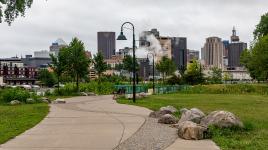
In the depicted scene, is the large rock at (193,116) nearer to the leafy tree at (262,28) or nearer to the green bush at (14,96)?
the green bush at (14,96)

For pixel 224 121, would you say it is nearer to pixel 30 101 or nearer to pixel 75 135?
pixel 75 135

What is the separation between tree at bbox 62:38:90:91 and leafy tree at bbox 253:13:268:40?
48.9 meters

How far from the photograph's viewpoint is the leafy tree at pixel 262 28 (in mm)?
96625

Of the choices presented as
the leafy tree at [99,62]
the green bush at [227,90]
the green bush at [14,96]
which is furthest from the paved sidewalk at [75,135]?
the green bush at [227,90]

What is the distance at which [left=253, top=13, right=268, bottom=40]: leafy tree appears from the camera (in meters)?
96.6

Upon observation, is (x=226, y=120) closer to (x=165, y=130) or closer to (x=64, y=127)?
(x=165, y=130)

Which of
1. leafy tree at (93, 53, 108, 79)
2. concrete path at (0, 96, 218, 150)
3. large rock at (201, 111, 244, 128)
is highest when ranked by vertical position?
leafy tree at (93, 53, 108, 79)

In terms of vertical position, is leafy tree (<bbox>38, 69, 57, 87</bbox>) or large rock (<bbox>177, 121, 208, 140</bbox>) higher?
leafy tree (<bbox>38, 69, 57, 87</bbox>)

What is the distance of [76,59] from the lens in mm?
58531

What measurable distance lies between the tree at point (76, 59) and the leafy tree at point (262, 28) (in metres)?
48.9

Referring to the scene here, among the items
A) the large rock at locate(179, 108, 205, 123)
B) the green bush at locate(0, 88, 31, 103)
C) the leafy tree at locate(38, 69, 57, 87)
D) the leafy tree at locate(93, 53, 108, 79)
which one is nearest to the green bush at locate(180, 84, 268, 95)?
the leafy tree at locate(93, 53, 108, 79)

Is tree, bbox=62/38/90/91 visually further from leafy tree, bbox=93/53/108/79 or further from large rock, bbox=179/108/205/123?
large rock, bbox=179/108/205/123

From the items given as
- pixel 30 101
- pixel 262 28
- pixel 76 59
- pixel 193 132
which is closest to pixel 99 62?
pixel 76 59

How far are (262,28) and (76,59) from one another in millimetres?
51871
